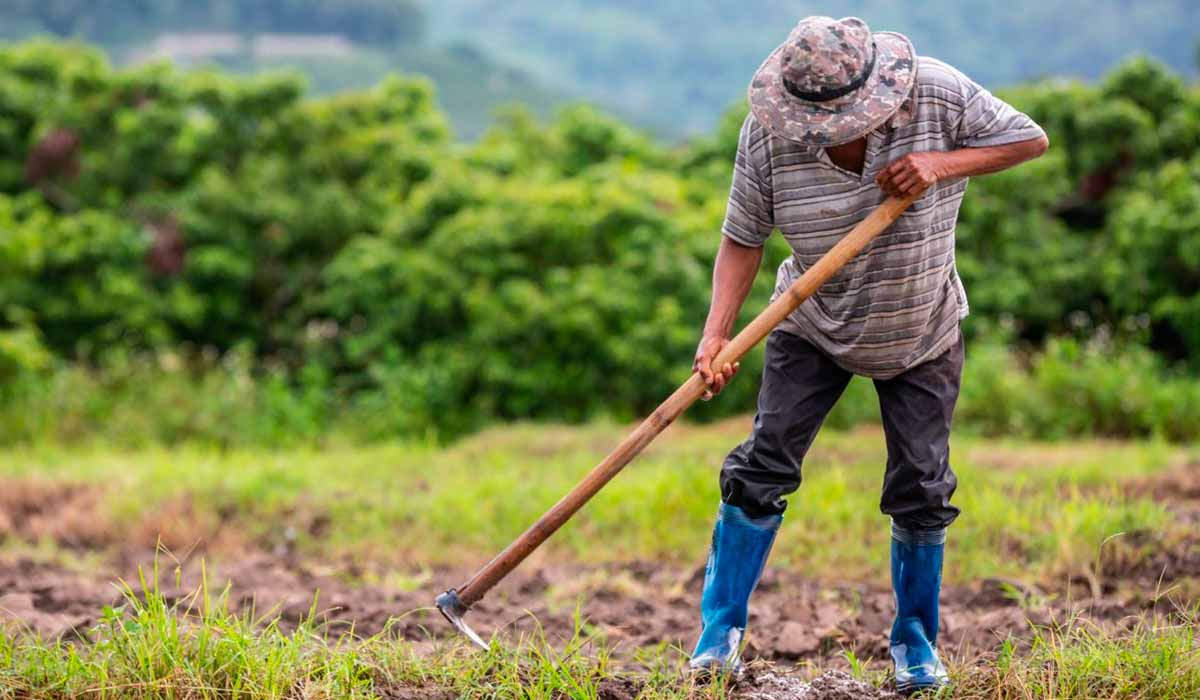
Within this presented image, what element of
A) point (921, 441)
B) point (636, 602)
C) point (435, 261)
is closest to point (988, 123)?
point (921, 441)

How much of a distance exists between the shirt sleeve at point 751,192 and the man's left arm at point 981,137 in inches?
13.5

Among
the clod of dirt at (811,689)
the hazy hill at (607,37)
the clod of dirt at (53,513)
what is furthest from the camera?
the hazy hill at (607,37)

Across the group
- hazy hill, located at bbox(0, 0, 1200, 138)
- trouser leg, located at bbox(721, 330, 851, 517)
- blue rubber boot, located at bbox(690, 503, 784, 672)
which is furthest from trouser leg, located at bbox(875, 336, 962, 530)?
hazy hill, located at bbox(0, 0, 1200, 138)

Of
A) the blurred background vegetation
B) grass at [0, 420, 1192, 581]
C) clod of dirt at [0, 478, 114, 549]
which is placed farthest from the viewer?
the blurred background vegetation

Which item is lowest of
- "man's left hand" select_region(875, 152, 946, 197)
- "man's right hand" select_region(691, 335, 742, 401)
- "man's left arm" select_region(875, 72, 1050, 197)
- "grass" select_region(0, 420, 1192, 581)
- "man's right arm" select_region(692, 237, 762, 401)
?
"grass" select_region(0, 420, 1192, 581)

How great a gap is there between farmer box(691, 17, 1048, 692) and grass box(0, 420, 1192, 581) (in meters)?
A: 1.95

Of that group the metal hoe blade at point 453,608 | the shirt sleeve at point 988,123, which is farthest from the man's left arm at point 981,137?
the metal hoe blade at point 453,608

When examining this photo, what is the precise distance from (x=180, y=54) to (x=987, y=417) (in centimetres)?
5193

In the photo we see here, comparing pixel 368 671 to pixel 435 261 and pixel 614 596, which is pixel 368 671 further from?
pixel 435 261

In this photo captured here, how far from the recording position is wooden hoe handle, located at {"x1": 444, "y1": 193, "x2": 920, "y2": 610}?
3.28m

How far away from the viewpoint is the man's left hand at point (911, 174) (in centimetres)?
319

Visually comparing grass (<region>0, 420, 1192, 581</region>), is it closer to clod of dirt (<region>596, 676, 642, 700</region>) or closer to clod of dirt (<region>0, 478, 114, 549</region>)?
clod of dirt (<region>0, 478, 114, 549</region>)

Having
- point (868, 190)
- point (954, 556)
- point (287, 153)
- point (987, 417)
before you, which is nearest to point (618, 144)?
point (287, 153)

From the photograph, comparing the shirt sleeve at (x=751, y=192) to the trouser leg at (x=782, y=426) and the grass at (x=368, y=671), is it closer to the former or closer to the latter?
the trouser leg at (x=782, y=426)
